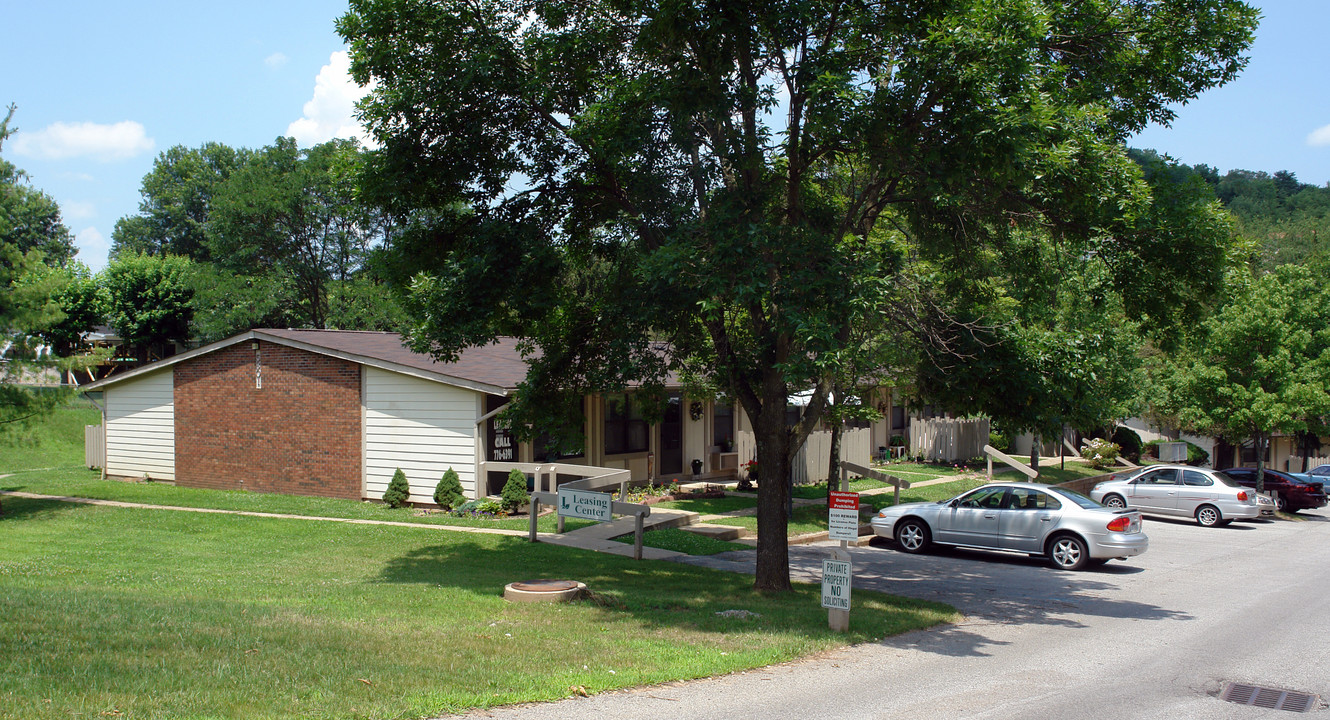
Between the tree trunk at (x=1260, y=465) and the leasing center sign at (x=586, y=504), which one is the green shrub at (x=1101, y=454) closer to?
the tree trunk at (x=1260, y=465)

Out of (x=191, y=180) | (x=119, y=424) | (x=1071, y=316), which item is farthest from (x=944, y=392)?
(x=191, y=180)

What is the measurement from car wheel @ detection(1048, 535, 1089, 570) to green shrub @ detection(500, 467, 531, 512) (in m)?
10.1

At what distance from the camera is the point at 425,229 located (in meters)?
13.6

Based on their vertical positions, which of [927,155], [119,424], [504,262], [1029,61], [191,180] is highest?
[191,180]

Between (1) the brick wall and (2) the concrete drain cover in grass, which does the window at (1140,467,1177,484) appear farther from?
(1) the brick wall

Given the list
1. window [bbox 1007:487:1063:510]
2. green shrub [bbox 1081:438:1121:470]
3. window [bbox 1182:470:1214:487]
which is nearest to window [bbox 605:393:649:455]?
window [bbox 1007:487:1063:510]

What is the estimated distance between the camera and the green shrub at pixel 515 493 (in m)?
19.3

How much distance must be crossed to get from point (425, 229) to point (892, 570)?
933 centimetres

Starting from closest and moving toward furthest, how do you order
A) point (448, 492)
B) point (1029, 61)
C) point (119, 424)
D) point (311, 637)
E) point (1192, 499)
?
point (311, 637) → point (1029, 61) → point (448, 492) → point (1192, 499) → point (119, 424)

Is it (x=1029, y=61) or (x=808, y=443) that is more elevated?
(x=1029, y=61)

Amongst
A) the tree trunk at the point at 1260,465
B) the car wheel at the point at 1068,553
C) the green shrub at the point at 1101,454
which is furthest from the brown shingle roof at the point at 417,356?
the green shrub at the point at 1101,454

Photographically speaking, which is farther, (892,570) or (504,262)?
(892,570)

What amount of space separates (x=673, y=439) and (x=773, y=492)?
13.8 m

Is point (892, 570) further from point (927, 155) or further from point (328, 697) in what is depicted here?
point (328, 697)
